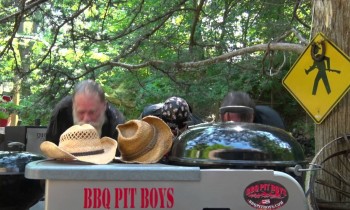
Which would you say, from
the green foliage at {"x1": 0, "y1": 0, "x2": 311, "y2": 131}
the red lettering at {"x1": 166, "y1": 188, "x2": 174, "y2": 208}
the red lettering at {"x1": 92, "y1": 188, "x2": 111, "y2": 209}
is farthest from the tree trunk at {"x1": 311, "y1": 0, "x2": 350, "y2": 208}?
the green foliage at {"x1": 0, "y1": 0, "x2": 311, "y2": 131}

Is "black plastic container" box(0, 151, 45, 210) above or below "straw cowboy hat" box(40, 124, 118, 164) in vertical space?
below

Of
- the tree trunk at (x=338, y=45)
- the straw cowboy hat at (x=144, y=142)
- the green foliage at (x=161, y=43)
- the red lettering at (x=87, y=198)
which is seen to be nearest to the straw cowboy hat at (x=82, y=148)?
the straw cowboy hat at (x=144, y=142)

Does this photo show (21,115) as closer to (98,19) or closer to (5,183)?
(98,19)

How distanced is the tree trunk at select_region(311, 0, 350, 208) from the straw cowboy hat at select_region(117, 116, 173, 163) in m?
2.13

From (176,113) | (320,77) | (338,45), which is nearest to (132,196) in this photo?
(176,113)

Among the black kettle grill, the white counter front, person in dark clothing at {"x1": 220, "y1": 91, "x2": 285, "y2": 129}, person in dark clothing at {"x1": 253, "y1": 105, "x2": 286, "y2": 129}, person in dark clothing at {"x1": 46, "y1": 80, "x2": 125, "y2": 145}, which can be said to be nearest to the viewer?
the white counter front

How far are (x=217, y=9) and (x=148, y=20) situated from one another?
114cm

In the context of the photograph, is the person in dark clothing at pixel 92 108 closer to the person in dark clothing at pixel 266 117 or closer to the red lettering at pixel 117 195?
the person in dark clothing at pixel 266 117

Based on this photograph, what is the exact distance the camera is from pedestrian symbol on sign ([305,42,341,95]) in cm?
390

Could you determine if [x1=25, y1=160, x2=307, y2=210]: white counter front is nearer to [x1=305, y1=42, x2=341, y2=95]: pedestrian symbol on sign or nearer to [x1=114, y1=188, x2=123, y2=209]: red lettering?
[x1=114, y1=188, x2=123, y2=209]: red lettering

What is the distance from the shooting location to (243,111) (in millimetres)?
2703

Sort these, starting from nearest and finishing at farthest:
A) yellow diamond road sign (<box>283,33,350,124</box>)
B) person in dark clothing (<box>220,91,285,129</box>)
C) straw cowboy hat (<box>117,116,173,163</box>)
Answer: straw cowboy hat (<box>117,116,173,163</box>), person in dark clothing (<box>220,91,285,129</box>), yellow diamond road sign (<box>283,33,350,124</box>)

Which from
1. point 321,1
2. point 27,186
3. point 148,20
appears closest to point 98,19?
point 148,20

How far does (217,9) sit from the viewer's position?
8.51 metres
